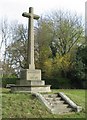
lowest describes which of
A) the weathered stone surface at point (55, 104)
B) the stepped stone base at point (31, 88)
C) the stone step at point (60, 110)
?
the stone step at point (60, 110)

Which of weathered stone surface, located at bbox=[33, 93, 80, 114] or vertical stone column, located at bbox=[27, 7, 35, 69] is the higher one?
vertical stone column, located at bbox=[27, 7, 35, 69]

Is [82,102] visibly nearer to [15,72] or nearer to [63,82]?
[63,82]

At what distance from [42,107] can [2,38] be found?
31.6m

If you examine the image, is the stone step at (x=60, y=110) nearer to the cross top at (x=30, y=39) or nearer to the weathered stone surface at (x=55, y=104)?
the weathered stone surface at (x=55, y=104)

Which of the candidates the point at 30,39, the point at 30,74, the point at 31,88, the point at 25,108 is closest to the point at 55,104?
the point at 25,108

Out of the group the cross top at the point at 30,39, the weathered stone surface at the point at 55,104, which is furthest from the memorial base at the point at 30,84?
the weathered stone surface at the point at 55,104

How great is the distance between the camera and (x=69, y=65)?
39.6 metres

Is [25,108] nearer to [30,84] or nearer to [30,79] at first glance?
[30,84]

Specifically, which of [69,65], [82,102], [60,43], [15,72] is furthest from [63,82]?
[82,102]

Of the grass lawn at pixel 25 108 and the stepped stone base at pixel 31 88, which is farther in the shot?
the stepped stone base at pixel 31 88

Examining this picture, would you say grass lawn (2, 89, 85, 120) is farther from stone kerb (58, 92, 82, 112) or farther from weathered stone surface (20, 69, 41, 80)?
weathered stone surface (20, 69, 41, 80)

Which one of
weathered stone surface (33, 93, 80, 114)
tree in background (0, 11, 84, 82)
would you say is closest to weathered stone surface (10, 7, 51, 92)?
weathered stone surface (33, 93, 80, 114)

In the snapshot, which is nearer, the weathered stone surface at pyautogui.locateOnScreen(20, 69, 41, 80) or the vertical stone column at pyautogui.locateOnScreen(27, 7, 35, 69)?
the weathered stone surface at pyautogui.locateOnScreen(20, 69, 41, 80)

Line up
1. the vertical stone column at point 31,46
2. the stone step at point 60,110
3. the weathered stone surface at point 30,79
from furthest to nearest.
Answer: the vertical stone column at point 31,46 < the weathered stone surface at point 30,79 < the stone step at point 60,110
